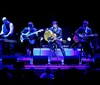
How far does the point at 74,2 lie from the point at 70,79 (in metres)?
10.1

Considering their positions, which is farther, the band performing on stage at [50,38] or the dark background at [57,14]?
the dark background at [57,14]

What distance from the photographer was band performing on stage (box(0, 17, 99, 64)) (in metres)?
11.2

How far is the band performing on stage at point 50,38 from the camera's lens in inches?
441

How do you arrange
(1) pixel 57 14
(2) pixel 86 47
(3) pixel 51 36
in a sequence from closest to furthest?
(3) pixel 51 36
(2) pixel 86 47
(1) pixel 57 14

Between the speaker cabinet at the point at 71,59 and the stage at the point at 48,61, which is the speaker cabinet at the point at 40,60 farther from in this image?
the speaker cabinet at the point at 71,59

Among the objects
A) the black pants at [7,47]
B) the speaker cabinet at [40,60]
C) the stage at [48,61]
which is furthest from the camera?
the black pants at [7,47]

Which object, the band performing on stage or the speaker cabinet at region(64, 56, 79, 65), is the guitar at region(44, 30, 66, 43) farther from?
the speaker cabinet at region(64, 56, 79, 65)

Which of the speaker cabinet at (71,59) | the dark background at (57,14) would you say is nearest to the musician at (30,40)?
the speaker cabinet at (71,59)

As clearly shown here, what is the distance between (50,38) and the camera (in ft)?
37.1

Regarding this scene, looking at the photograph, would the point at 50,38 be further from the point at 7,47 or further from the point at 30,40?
the point at 7,47

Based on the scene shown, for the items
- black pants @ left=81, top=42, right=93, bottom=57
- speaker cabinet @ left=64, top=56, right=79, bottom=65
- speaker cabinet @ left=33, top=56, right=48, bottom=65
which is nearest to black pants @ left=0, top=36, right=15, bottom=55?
→ speaker cabinet @ left=33, top=56, right=48, bottom=65

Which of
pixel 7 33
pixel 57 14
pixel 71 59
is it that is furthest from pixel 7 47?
pixel 57 14

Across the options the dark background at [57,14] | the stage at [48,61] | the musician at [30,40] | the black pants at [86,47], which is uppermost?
the dark background at [57,14]

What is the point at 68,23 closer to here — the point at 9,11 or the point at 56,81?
the point at 9,11
